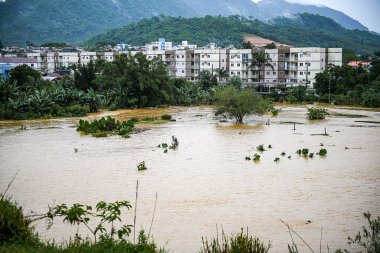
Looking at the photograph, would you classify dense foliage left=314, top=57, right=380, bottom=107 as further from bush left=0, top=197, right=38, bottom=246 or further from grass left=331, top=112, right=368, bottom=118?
bush left=0, top=197, right=38, bottom=246

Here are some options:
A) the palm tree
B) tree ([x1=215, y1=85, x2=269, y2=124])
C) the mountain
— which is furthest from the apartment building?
the mountain

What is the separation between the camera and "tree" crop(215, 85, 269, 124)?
32.8 metres

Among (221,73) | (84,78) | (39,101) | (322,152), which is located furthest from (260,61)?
(322,152)

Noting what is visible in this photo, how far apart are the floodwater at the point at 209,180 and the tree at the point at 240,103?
513 centimetres

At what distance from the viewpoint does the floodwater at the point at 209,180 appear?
10.6 m

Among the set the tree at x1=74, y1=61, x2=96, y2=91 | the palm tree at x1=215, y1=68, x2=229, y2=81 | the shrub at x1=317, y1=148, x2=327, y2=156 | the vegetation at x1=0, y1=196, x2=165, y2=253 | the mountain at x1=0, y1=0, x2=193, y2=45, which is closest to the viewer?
the vegetation at x1=0, y1=196, x2=165, y2=253

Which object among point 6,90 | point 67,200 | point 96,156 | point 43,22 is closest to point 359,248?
point 67,200

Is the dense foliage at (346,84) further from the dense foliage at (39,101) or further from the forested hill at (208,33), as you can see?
the forested hill at (208,33)

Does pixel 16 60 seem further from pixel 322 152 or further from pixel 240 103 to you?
pixel 322 152

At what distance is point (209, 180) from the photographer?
1538cm

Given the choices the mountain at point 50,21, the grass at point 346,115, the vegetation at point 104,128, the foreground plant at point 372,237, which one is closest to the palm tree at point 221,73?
the grass at point 346,115

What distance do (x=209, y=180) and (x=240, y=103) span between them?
18.0m

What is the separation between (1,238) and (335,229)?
678cm

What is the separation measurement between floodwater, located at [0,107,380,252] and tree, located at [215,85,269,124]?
5.13m
